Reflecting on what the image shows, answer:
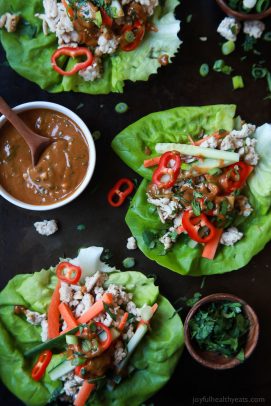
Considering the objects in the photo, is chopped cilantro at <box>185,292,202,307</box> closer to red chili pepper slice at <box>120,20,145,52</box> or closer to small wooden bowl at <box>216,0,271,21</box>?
red chili pepper slice at <box>120,20,145,52</box>

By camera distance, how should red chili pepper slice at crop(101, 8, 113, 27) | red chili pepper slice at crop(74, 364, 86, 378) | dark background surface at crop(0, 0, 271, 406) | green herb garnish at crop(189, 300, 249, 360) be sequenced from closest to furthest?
red chili pepper slice at crop(74, 364, 86, 378)
red chili pepper slice at crop(101, 8, 113, 27)
green herb garnish at crop(189, 300, 249, 360)
dark background surface at crop(0, 0, 271, 406)

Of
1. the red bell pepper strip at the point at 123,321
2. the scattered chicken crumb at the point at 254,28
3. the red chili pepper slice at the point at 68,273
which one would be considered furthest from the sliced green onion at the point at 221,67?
the red bell pepper strip at the point at 123,321

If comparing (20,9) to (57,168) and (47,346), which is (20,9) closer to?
(57,168)

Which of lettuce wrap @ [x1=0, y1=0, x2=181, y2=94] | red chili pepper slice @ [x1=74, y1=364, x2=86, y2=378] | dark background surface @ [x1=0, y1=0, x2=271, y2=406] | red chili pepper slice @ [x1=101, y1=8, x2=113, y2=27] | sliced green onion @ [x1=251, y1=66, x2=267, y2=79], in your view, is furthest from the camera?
sliced green onion @ [x1=251, y1=66, x2=267, y2=79]

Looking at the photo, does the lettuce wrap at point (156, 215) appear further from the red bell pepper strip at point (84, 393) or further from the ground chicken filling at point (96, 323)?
the red bell pepper strip at point (84, 393)

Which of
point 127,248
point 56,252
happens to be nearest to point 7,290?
point 56,252

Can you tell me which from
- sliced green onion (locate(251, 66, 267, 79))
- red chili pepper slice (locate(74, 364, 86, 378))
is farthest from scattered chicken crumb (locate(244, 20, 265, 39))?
red chili pepper slice (locate(74, 364, 86, 378))
